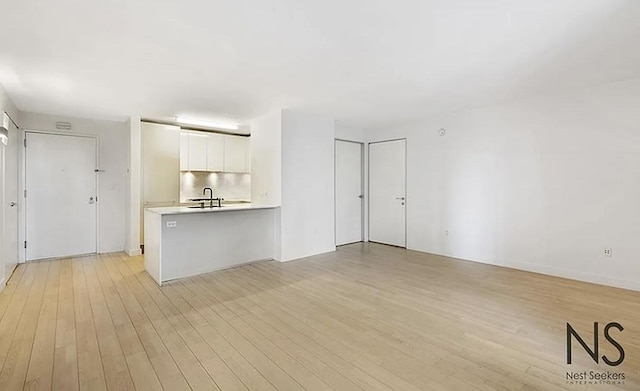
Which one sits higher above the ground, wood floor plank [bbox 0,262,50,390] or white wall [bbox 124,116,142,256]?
white wall [bbox 124,116,142,256]

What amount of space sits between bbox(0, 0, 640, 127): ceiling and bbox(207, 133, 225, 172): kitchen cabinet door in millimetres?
2176

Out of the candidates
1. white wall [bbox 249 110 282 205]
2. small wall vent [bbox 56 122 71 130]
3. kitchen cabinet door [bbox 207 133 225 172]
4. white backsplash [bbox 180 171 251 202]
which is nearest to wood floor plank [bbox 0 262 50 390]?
small wall vent [bbox 56 122 71 130]

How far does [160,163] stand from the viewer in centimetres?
596

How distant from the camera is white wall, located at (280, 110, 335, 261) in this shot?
506 centimetres

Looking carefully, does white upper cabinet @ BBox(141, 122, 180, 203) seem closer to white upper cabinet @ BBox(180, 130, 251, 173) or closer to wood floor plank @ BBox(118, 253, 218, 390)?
white upper cabinet @ BBox(180, 130, 251, 173)

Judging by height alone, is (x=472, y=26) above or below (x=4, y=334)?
above

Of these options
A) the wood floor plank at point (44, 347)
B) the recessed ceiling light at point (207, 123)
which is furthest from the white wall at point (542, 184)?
the wood floor plank at point (44, 347)

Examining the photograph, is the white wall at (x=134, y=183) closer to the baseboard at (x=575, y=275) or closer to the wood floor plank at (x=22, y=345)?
the wood floor plank at (x=22, y=345)

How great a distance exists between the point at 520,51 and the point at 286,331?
3.34m

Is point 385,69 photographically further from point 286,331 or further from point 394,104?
point 286,331

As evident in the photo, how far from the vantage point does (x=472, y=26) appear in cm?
241

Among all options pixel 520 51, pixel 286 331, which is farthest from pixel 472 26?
pixel 286 331

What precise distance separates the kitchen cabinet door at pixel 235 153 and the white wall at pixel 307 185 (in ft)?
8.16

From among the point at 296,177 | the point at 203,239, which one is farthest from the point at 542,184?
the point at 203,239
